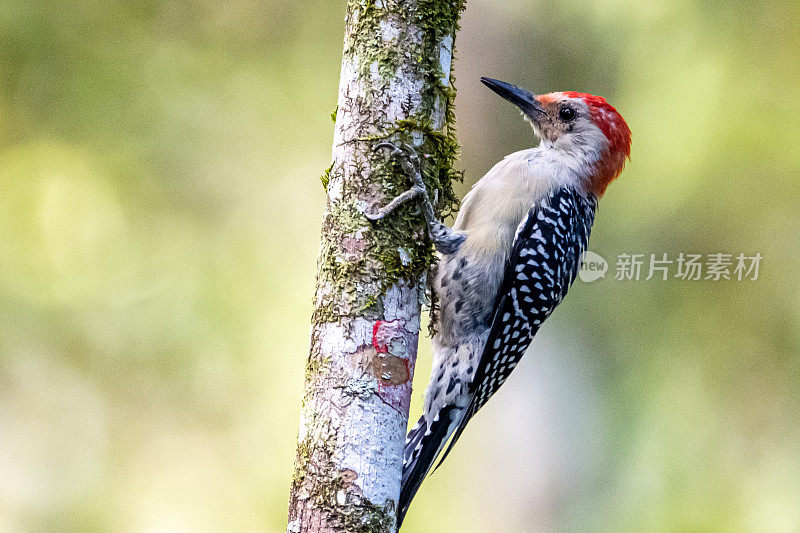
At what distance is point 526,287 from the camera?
13.3 feet

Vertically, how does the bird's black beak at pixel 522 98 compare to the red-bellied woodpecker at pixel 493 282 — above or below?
above

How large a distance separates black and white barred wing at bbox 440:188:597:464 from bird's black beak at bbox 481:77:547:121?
578 mm

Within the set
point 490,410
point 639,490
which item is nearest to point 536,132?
point 490,410

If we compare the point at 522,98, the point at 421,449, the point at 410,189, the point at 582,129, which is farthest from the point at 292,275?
the point at 410,189

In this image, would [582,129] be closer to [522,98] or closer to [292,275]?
[522,98]

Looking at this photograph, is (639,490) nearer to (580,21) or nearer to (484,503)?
(484,503)

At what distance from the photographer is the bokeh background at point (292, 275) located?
22.6ft

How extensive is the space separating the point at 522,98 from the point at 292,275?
451cm

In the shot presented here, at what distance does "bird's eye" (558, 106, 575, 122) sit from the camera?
14.9 feet

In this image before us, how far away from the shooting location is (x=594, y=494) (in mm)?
7145

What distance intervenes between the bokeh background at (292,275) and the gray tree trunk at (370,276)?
11.3 ft

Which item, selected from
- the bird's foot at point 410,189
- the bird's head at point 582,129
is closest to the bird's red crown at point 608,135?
the bird's head at point 582,129

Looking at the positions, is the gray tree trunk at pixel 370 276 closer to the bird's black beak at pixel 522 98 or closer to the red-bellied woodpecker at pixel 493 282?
the red-bellied woodpecker at pixel 493 282

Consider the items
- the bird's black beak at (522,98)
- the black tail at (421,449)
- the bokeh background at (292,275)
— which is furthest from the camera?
the bokeh background at (292,275)
